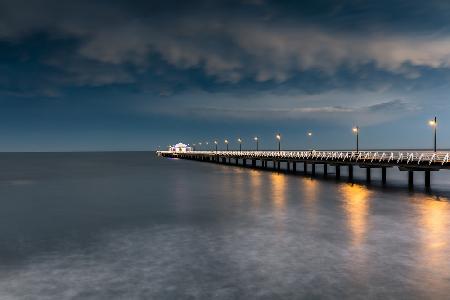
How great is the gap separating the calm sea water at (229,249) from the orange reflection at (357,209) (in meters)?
0.11

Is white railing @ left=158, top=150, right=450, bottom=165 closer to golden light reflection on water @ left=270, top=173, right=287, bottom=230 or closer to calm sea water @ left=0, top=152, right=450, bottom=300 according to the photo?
calm sea water @ left=0, top=152, right=450, bottom=300

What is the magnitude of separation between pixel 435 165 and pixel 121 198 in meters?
31.1

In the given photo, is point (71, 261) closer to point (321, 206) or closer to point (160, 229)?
point (160, 229)

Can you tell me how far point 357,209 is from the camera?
3341 cm

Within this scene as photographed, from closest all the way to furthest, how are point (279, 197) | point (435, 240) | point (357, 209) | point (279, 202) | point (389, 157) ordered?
1. point (435, 240)
2. point (357, 209)
3. point (279, 202)
4. point (279, 197)
5. point (389, 157)

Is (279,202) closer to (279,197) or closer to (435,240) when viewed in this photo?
(279,197)

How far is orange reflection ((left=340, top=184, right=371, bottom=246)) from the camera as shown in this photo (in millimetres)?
23844

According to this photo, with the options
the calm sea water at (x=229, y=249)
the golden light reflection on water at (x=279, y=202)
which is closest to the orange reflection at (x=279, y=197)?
the golden light reflection on water at (x=279, y=202)

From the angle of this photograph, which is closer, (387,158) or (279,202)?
(279,202)

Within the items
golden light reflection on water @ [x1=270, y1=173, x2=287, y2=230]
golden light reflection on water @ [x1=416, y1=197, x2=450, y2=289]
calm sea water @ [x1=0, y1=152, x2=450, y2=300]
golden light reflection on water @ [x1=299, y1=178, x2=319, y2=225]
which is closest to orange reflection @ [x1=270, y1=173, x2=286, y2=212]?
golden light reflection on water @ [x1=270, y1=173, x2=287, y2=230]

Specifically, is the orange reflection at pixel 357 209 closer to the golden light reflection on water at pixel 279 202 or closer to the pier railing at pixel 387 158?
the pier railing at pixel 387 158

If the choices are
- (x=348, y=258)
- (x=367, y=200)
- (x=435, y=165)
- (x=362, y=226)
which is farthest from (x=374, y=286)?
(x=435, y=165)

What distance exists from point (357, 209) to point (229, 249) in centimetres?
1639

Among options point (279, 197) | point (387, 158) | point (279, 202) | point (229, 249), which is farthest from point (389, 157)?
point (229, 249)
